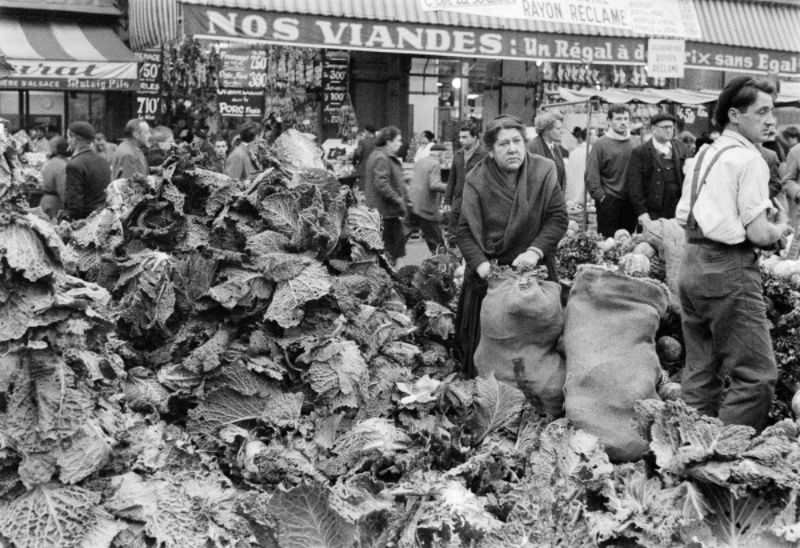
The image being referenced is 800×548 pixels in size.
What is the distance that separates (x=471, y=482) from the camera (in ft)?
12.8

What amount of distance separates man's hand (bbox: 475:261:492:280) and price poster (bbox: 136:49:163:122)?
12.2 metres

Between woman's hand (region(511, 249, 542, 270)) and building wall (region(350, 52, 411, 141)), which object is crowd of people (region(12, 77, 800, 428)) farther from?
building wall (region(350, 52, 411, 141))

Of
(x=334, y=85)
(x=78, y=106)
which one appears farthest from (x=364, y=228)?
(x=78, y=106)

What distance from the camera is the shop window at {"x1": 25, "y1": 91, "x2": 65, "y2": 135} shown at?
653 inches

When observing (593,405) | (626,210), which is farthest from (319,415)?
(626,210)

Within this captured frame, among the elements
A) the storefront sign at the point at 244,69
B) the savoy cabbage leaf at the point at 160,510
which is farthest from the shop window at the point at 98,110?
the savoy cabbage leaf at the point at 160,510

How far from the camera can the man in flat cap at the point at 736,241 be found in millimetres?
4344

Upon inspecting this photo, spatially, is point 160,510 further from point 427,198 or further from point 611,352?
point 427,198

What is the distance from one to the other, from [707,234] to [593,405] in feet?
2.85

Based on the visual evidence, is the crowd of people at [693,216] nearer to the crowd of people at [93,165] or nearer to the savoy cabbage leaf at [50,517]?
the crowd of people at [93,165]

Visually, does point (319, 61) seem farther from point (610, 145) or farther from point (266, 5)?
point (610, 145)

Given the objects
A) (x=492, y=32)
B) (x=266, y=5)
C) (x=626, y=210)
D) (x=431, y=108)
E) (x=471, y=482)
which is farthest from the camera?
(x=431, y=108)

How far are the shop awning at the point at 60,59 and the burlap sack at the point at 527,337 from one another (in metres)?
11.6

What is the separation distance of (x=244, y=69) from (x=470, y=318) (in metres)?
11.8
